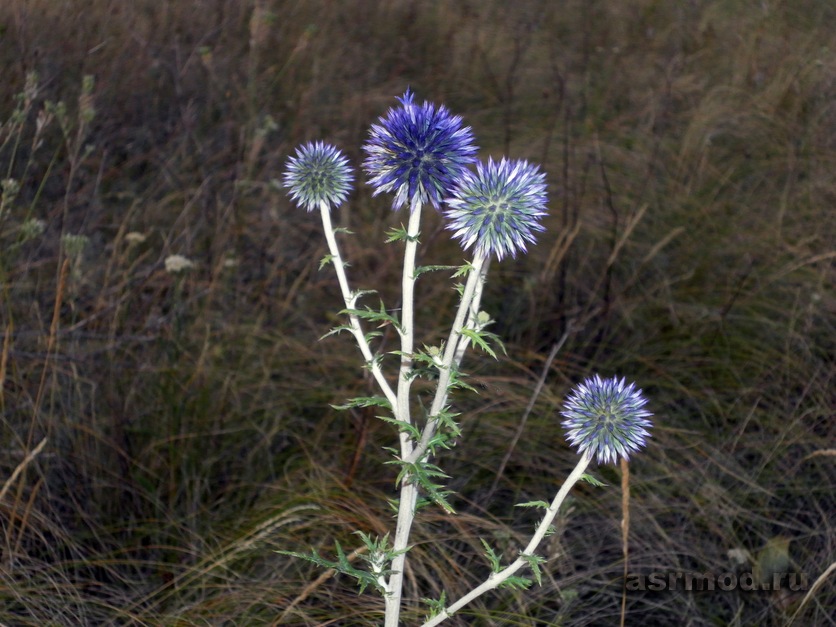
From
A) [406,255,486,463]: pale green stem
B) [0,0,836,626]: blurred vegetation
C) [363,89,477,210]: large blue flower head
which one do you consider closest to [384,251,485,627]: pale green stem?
[406,255,486,463]: pale green stem

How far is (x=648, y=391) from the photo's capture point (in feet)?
10.7

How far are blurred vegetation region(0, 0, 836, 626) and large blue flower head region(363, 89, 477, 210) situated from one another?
51cm

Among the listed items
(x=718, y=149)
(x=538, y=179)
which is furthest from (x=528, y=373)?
(x=718, y=149)

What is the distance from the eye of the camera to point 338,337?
3279 millimetres

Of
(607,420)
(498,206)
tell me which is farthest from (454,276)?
(607,420)

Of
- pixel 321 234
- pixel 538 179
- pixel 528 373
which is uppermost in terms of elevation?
pixel 538 179

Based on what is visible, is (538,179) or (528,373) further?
(528,373)

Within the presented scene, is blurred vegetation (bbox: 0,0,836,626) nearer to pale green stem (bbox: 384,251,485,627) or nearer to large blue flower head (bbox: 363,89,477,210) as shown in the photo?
pale green stem (bbox: 384,251,485,627)

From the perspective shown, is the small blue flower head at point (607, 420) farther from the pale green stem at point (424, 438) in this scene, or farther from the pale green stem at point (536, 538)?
the pale green stem at point (424, 438)

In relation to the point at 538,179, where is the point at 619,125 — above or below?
below

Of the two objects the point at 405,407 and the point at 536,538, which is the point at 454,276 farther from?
the point at 536,538

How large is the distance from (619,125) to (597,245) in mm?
1269

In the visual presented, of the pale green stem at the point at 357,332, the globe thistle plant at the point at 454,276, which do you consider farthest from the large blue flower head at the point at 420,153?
the pale green stem at the point at 357,332

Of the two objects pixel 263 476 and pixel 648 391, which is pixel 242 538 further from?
pixel 648 391
